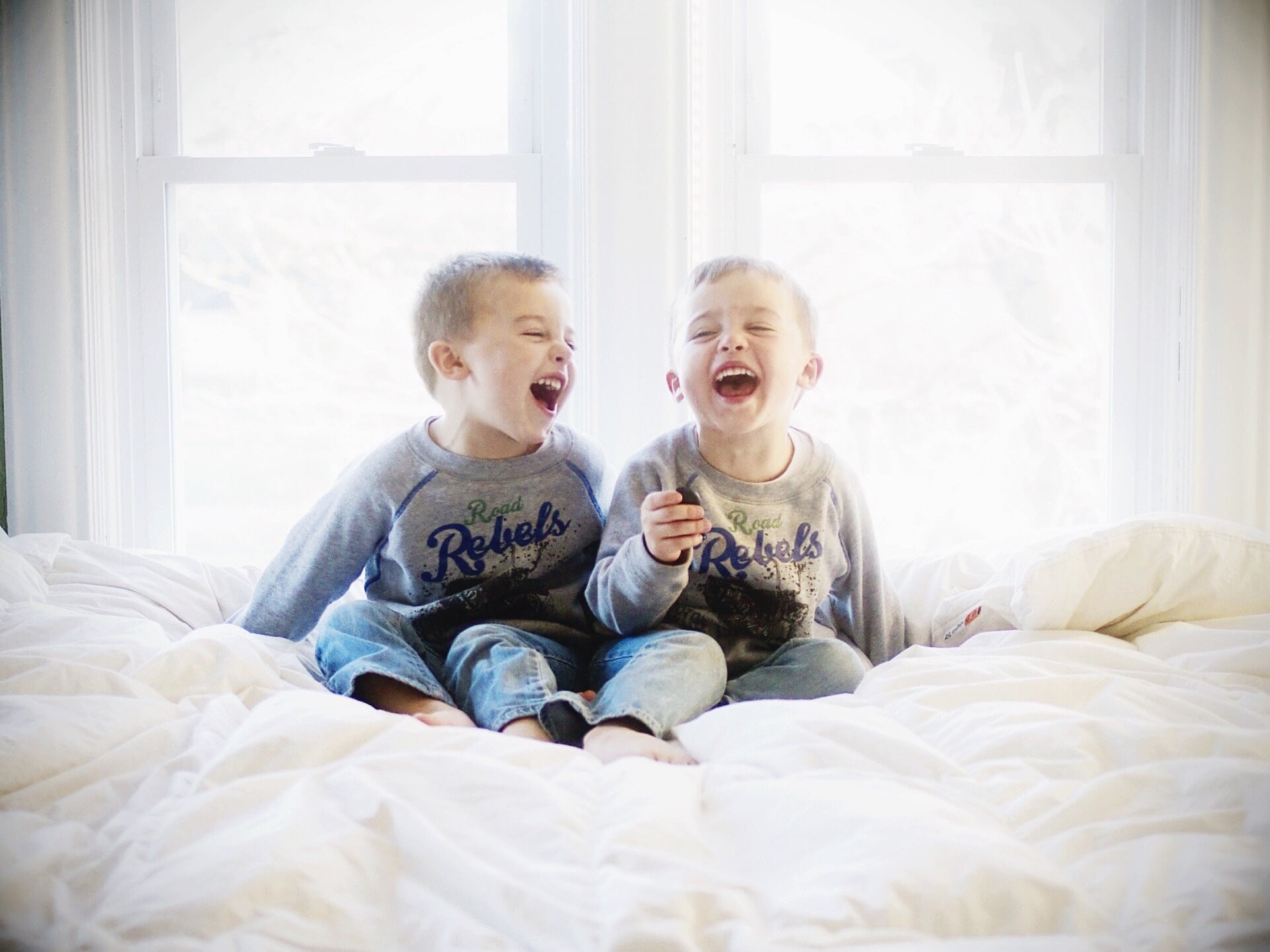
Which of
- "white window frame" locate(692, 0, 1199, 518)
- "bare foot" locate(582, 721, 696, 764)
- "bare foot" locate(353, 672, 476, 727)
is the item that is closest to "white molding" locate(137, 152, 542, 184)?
"white window frame" locate(692, 0, 1199, 518)

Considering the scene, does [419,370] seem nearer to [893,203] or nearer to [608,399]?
[608,399]

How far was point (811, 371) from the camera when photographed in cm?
131

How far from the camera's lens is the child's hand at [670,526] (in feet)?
3.42

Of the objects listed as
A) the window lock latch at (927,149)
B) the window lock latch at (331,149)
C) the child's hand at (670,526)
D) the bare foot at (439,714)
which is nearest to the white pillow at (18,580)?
the bare foot at (439,714)

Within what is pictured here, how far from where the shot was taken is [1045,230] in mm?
1771

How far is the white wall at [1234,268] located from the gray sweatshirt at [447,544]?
1183 millimetres

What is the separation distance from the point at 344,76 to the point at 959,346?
1231mm

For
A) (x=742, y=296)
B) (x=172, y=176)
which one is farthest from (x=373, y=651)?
(x=172, y=176)

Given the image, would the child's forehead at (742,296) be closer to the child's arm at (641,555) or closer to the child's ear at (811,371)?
the child's ear at (811,371)

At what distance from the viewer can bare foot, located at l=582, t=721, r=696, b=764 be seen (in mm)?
893

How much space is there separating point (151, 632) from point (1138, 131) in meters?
1.82

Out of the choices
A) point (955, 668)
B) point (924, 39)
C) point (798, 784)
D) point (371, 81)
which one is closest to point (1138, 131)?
point (924, 39)

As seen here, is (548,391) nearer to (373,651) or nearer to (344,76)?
(373,651)

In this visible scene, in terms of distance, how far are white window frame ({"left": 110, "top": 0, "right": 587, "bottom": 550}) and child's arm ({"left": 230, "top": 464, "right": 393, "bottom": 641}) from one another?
0.62 metres
